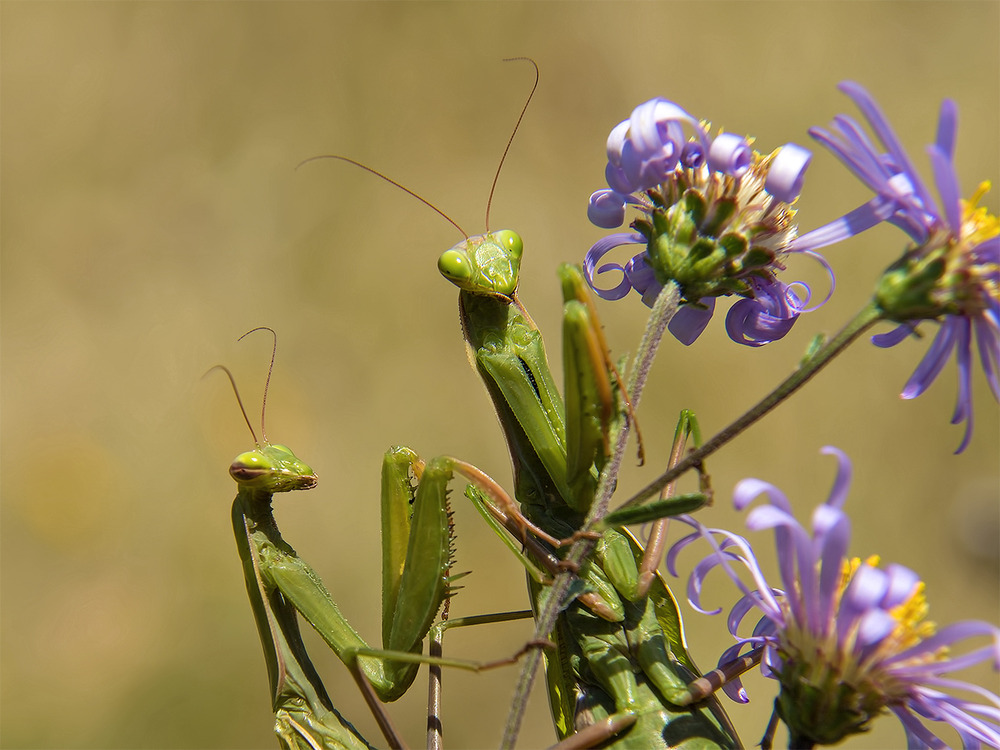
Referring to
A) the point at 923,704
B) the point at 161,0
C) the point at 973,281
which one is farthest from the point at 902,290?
the point at 161,0

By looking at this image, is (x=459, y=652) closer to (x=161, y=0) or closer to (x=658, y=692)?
(x=658, y=692)

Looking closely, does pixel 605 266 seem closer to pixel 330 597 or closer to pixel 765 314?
pixel 765 314

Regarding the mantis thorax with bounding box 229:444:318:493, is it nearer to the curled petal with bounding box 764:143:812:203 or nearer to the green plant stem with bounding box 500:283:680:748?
the green plant stem with bounding box 500:283:680:748

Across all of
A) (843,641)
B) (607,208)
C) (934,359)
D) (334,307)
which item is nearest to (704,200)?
(607,208)

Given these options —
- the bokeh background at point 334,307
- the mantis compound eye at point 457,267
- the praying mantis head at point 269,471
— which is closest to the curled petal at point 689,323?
the mantis compound eye at point 457,267

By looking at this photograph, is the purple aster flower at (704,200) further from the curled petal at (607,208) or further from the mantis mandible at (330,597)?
the mantis mandible at (330,597)

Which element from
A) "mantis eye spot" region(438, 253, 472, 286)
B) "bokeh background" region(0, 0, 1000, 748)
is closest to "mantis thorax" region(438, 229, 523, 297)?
"mantis eye spot" region(438, 253, 472, 286)

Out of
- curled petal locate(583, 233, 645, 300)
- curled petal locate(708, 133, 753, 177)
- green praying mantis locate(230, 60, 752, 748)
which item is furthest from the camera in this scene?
curled petal locate(583, 233, 645, 300)
